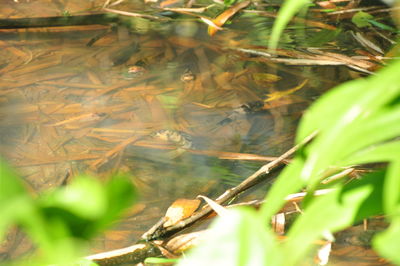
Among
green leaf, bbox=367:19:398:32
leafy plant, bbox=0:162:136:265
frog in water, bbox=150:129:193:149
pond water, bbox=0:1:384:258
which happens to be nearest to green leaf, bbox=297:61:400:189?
leafy plant, bbox=0:162:136:265

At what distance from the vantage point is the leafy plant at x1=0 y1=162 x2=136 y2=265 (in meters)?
0.17

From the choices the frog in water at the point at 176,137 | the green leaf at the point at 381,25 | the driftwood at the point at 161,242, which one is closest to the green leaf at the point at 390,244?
the driftwood at the point at 161,242

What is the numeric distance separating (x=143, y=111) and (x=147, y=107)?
22mm

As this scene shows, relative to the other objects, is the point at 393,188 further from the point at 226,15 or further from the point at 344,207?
the point at 226,15

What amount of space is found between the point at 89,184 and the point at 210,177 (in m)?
0.88

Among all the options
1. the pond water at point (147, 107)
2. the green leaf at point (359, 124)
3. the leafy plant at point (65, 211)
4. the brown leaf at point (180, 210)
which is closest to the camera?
the leafy plant at point (65, 211)

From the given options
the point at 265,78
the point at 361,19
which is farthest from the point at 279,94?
the point at 361,19

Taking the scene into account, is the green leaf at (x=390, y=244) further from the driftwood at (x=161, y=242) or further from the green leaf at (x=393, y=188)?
the driftwood at (x=161, y=242)

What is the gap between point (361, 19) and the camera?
69.4 inches

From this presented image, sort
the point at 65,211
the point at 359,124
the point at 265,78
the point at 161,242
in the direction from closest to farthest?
1. the point at 65,211
2. the point at 359,124
3. the point at 161,242
4. the point at 265,78

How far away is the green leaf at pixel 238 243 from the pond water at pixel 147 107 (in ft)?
2.19

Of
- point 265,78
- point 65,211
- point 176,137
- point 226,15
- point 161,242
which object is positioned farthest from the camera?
point 226,15

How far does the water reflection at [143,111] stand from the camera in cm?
108

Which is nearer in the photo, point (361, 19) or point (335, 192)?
point (335, 192)
